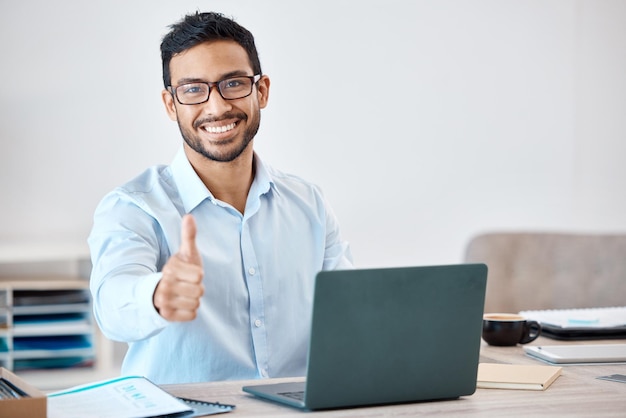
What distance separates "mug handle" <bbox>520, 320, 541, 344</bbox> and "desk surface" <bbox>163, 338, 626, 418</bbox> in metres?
0.33

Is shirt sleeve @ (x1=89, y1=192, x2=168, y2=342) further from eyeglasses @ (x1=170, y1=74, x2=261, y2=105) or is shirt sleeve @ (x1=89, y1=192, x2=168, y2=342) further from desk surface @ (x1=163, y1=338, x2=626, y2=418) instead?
eyeglasses @ (x1=170, y1=74, x2=261, y2=105)

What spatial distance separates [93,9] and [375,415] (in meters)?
2.71

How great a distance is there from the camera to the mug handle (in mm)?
1855

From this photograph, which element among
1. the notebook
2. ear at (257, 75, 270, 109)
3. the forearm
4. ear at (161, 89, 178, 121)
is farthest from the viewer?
ear at (257, 75, 270, 109)

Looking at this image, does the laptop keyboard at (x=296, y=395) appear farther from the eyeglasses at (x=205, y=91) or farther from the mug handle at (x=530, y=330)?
the eyeglasses at (x=205, y=91)

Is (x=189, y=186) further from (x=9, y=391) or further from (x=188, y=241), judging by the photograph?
(x=9, y=391)

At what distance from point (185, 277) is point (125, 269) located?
0.37 metres

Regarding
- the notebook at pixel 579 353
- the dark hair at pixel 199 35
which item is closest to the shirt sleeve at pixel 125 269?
the dark hair at pixel 199 35

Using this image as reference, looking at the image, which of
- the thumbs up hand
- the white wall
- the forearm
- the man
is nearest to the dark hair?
the man

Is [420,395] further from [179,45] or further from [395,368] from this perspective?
[179,45]

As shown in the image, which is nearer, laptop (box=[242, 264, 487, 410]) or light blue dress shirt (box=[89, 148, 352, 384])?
laptop (box=[242, 264, 487, 410])

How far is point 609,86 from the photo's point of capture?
14.0 ft

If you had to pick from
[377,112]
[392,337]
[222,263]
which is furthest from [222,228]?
[377,112]

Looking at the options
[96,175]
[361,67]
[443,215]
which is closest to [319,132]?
[361,67]
